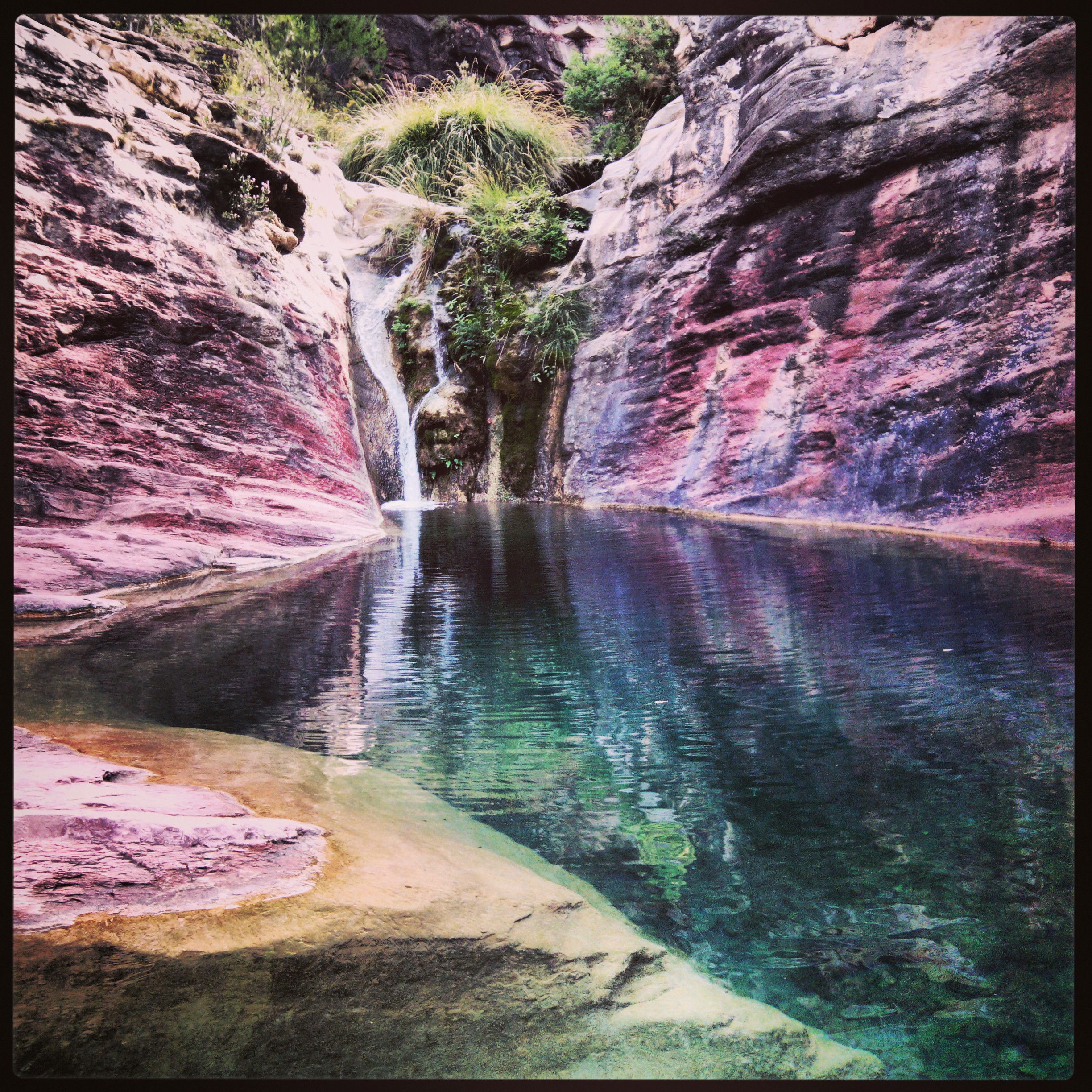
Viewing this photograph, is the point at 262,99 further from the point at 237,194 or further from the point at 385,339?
A: the point at 385,339

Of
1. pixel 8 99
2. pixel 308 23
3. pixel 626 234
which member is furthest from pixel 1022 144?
pixel 308 23

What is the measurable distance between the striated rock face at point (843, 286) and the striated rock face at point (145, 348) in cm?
234

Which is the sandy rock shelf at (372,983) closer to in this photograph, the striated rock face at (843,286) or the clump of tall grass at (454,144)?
the striated rock face at (843,286)

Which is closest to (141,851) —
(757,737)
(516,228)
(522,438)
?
(757,737)

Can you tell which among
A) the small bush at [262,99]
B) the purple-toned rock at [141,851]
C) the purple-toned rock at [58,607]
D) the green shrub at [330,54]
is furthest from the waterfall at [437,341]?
the purple-toned rock at [141,851]

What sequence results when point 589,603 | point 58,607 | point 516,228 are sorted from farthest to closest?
point 516,228 < point 589,603 < point 58,607

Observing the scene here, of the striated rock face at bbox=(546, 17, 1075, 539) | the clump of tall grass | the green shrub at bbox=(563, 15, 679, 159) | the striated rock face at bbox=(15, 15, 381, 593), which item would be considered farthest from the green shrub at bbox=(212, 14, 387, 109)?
the striated rock face at bbox=(15, 15, 381, 593)

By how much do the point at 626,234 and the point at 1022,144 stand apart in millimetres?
3131

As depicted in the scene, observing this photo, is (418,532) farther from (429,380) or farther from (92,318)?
(429,380)

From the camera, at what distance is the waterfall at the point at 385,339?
6.13m

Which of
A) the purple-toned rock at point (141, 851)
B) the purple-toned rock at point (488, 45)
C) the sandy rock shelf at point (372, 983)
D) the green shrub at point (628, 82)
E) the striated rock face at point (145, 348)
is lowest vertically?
the sandy rock shelf at point (372, 983)

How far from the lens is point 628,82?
7.20m

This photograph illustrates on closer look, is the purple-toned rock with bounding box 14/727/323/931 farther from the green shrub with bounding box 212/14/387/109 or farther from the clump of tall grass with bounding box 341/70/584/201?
the clump of tall grass with bounding box 341/70/584/201

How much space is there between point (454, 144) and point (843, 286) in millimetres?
4490
